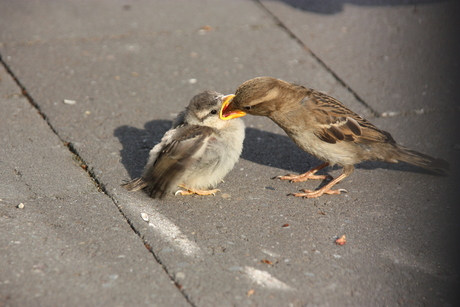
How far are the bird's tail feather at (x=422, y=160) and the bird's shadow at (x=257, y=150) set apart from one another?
0.26m

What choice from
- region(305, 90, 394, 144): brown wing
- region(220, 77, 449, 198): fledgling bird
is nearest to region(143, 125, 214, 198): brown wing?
region(220, 77, 449, 198): fledgling bird

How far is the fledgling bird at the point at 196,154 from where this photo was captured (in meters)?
4.89

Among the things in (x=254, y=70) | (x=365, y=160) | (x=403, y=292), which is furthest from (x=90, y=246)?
(x=254, y=70)

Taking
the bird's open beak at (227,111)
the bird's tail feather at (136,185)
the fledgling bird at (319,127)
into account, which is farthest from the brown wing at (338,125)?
the bird's tail feather at (136,185)

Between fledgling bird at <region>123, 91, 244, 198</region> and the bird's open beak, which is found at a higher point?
the bird's open beak

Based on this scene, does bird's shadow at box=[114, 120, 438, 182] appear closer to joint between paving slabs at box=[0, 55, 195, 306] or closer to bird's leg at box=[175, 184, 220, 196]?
joint between paving slabs at box=[0, 55, 195, 306]

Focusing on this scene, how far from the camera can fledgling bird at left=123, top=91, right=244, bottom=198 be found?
16.0ft

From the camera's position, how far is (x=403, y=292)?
3926mm

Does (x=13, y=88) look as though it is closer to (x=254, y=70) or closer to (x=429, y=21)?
(x=254, y=70)

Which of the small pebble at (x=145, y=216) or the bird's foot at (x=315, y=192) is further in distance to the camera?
the bird's foot at (x=315, y=192)

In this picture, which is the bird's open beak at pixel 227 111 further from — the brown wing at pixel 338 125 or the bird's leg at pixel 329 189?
the bird's leg at pixel 329 189

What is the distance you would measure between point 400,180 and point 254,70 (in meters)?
2.64

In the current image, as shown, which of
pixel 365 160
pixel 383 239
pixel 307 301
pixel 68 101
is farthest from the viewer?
pixel 68 101

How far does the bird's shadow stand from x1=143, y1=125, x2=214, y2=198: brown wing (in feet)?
1.58
